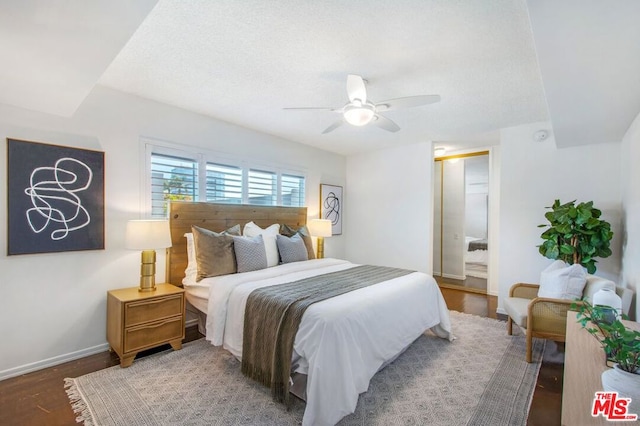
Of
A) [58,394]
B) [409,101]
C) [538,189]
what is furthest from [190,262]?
[538,189]

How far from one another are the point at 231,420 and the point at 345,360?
2.80ft

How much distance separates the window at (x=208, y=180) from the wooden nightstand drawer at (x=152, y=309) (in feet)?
3.33

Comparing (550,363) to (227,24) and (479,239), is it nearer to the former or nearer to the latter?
(479,239)

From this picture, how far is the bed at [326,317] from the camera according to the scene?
182 cm

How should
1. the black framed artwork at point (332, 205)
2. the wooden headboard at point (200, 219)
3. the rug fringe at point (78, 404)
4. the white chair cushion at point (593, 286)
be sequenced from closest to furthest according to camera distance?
the rug fringe at point (78, 404), the white chair cushion at point (593, 286), the wooden headboard at point (200, 219), the black framed artwork at point (332, 205)

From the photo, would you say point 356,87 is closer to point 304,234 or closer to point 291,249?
point 291,249

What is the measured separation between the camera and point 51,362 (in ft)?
8.45

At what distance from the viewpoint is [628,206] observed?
2.91m

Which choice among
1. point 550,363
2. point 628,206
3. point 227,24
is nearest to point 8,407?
point 227,24

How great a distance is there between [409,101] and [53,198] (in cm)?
318

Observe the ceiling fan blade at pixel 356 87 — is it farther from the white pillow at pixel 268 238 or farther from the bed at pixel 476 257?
the bed at pixel 476 257

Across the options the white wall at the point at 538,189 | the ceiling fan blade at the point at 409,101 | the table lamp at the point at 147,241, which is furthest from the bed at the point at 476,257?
the table lamp at the point at 147,241

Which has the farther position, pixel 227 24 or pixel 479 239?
pixel 479 239

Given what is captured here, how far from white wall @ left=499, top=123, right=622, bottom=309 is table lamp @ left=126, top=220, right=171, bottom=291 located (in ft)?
14.0
